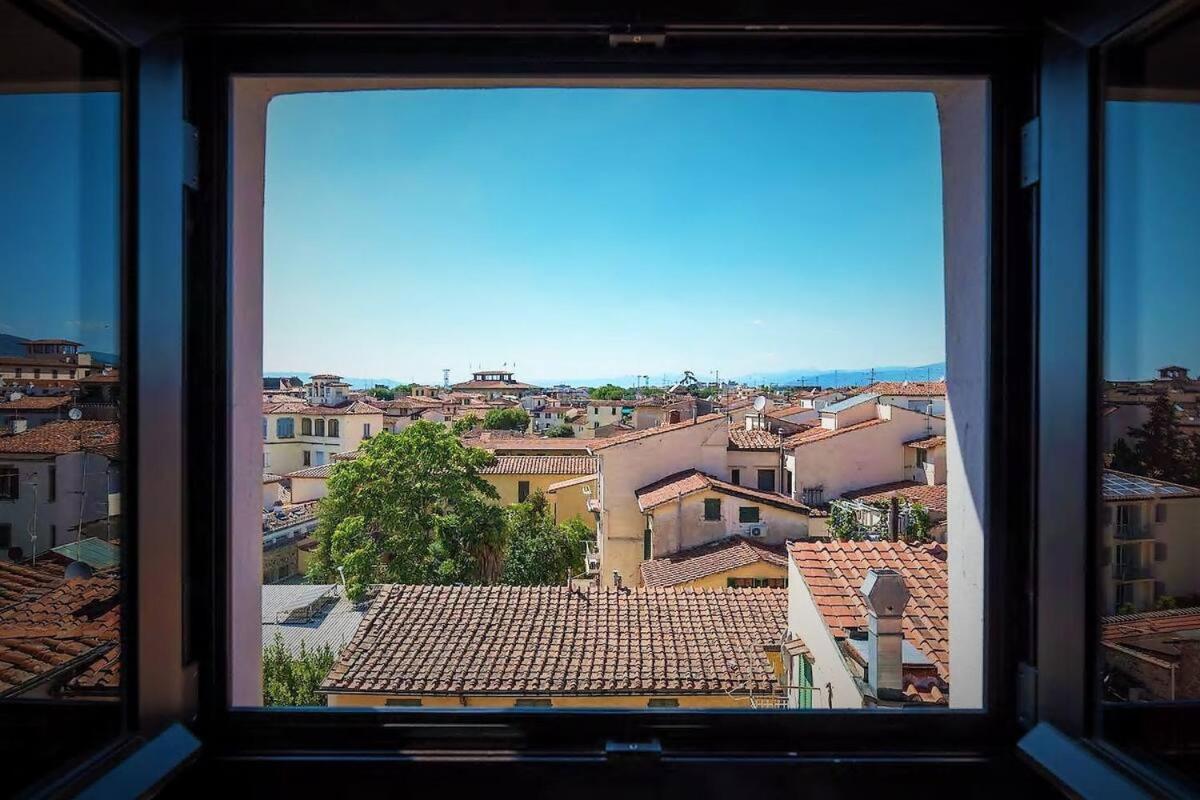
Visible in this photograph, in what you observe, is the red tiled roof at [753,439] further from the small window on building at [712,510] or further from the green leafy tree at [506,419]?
the green leafy tree at [506,419]

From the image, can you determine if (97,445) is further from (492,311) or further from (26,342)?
(492,311)

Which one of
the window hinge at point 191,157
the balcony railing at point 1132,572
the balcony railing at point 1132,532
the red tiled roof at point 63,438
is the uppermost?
the window hinge at point 191,157

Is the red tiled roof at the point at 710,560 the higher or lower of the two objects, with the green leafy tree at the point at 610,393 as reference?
lower

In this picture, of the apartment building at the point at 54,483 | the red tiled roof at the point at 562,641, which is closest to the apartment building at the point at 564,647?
the red tiled roof at the point at 562,641

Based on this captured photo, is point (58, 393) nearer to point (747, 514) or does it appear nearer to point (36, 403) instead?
point (36, 403)
